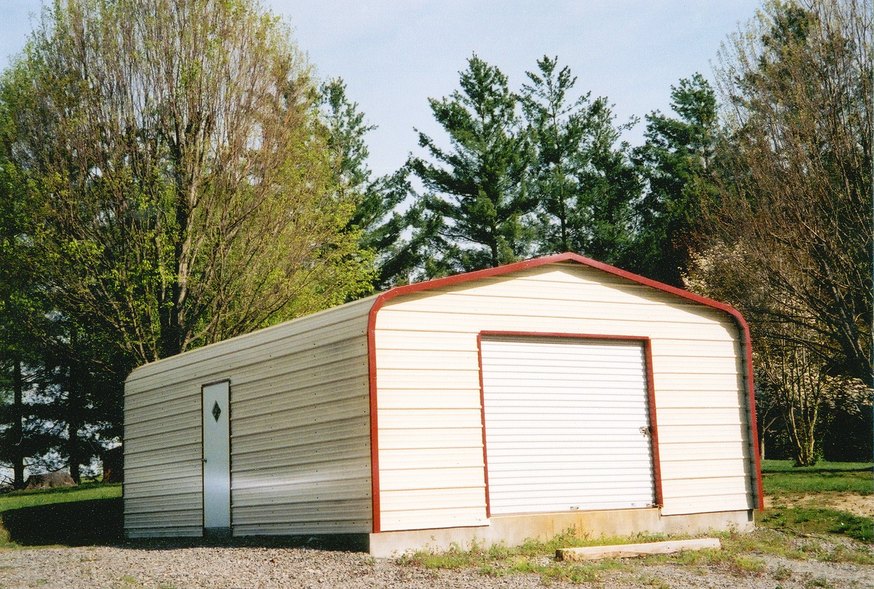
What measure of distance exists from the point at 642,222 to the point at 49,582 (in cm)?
3554


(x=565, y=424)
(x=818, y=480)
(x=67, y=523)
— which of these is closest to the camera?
(x=565, y=424)

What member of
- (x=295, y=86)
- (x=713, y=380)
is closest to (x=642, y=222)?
(x=295, y=86)

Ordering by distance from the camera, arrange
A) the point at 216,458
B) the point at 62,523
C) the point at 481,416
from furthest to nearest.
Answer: the point at 62,523
the point at 216,458
the point at 481,416

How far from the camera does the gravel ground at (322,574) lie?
9.03m

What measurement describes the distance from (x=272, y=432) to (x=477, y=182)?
25046mm

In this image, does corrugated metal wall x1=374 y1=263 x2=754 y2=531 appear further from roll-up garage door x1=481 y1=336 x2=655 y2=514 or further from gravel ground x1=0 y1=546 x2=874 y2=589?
gravel ground x1=0 y1=546 x2=874 y2=589

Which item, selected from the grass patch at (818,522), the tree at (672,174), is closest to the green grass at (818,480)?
the grass patch at (818,522)

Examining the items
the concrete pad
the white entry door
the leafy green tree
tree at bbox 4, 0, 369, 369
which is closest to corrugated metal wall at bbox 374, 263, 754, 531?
the concrete pad

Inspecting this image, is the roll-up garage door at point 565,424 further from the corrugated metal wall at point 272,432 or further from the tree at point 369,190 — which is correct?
the tree at point 369,190

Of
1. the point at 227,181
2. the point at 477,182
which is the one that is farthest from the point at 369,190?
the point at 227,181

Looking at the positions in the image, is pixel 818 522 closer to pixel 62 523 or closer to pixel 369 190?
pixel 62 523

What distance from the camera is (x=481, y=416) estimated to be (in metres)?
11.5

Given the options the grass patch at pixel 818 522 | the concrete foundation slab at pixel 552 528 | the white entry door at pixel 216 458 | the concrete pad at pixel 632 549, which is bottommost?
the grass patch at pixel 818 522

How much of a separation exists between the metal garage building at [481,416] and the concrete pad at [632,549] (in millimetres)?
1059
